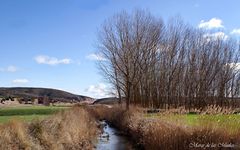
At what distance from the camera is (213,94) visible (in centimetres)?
5362

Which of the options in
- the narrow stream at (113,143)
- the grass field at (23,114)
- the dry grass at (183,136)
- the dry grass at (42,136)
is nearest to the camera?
the dry grass at (183,136)

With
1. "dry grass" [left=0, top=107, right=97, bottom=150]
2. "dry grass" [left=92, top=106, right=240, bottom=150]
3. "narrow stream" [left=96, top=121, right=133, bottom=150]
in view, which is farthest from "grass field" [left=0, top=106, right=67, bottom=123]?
"dry grass" [left=92, top=106, right=240, bottom=150]

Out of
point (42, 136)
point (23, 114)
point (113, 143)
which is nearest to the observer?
point (42, 136)

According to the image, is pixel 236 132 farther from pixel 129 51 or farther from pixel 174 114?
pixel 129 51

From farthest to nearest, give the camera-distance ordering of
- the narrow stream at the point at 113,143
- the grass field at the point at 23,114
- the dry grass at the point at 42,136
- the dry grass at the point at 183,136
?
1. the grass field at the point at 23,114
2. the narrow stream at the point at 113,143
3. the dry grass at the point at 42,136
4. the dry grass at the point at 183,136

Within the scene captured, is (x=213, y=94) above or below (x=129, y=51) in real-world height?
below

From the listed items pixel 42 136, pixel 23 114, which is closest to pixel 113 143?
pixel 42 136

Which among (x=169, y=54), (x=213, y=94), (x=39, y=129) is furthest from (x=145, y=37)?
(x=39, y=129)

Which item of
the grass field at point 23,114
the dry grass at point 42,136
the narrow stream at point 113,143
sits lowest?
the narrow stream at point 113,143

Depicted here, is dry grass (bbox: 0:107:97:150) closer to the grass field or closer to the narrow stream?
the narrow stream

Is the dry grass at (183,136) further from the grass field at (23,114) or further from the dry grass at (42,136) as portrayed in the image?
the grass field at (23,114)

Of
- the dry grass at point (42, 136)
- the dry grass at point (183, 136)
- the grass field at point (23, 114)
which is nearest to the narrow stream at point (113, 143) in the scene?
the dry grass at point (42, 136)

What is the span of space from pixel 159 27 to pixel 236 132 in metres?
33.8

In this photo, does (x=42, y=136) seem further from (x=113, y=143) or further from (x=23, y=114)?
(x=23, y=114)
